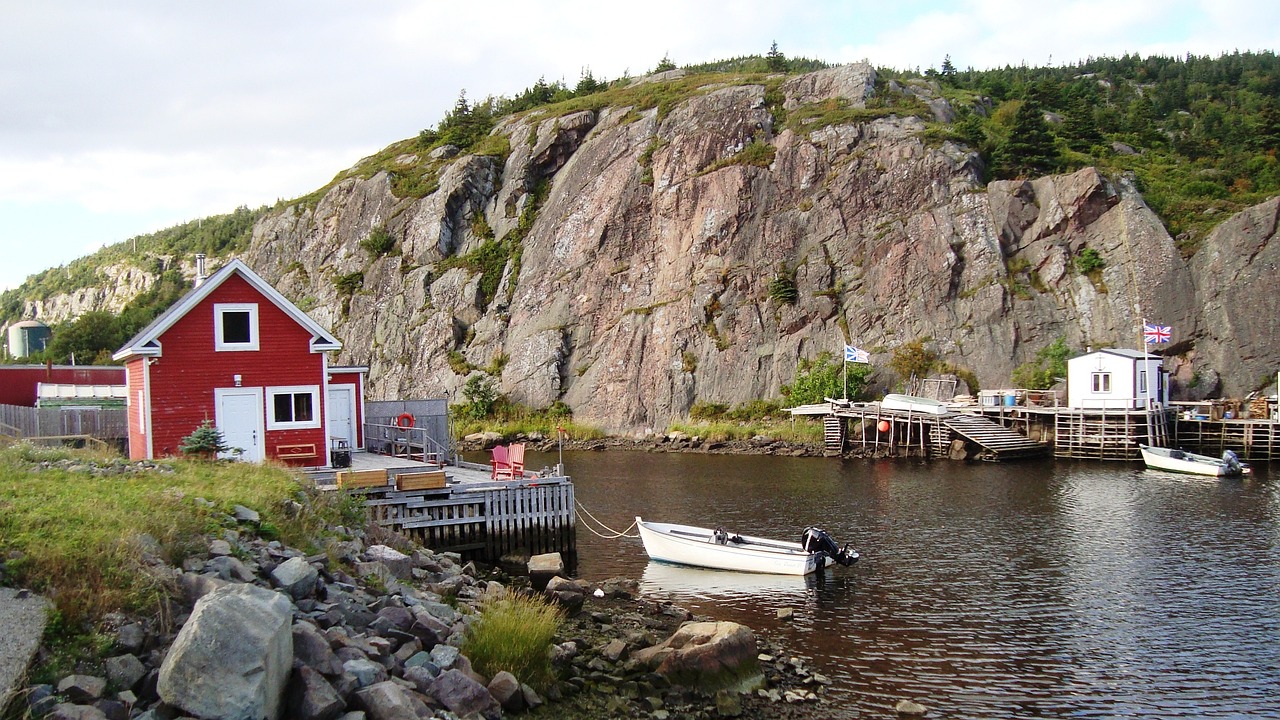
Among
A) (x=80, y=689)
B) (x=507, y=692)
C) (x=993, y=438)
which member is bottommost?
(x=993, y=438)

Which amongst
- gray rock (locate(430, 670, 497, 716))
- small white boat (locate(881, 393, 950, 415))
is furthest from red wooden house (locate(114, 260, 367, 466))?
small white boat (locate(881, 393, 950, 415))

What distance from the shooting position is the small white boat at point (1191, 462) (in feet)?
145

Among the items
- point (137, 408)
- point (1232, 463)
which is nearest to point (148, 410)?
point (137, 408)

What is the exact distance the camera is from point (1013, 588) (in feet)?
76.0

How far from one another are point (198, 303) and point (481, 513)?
11.9m

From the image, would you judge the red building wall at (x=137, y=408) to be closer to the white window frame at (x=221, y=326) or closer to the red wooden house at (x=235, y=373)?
the red wooden house at (x=235, y=373)

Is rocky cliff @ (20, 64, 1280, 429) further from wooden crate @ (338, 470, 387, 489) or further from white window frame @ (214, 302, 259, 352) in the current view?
wooden crate @ (338, 470, 387, 489)

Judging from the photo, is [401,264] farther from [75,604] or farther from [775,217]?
[75,604]

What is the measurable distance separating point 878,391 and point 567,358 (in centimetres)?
2739

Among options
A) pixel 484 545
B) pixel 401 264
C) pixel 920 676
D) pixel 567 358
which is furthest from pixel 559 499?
pixel 401 264

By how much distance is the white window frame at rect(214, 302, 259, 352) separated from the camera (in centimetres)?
2986

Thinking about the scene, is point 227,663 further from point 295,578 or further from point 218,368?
point 218,368

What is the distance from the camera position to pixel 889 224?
71.9m

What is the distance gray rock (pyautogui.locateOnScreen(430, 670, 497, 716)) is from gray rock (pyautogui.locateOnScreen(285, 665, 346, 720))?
1743 mm
